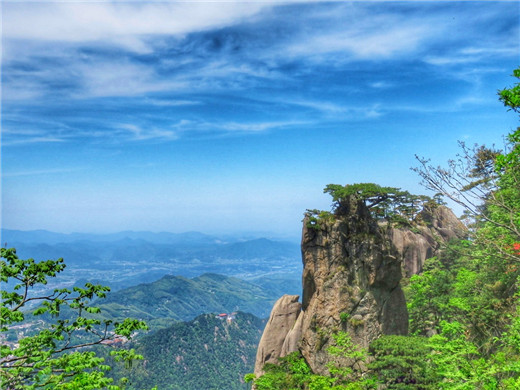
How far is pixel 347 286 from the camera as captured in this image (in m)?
29.5

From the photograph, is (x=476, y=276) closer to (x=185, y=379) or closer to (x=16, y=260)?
(x=16, y=260)

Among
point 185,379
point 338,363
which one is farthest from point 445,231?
point 185,379

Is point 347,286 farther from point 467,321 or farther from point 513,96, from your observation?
point 513,96

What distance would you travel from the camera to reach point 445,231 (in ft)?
150

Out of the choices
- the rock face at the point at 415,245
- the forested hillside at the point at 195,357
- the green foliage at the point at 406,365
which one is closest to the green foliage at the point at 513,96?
the green foliage at the point at 406,365

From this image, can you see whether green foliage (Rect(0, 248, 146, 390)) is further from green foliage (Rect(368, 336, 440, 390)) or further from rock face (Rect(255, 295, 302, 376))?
rock face (Rect(255, 295, 302, 376))

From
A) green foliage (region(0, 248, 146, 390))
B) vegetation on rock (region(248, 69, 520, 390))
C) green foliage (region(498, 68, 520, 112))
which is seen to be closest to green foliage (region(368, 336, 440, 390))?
vegetation on rock (region(248, 69, 520, 390))

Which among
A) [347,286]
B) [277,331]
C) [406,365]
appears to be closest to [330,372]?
[406,365]

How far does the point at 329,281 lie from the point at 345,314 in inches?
109

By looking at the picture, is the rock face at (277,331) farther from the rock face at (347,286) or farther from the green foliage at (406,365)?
the green foliage at (406,365)

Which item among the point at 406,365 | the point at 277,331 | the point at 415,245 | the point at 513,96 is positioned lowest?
the point at 277,331

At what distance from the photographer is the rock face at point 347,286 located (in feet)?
94.3

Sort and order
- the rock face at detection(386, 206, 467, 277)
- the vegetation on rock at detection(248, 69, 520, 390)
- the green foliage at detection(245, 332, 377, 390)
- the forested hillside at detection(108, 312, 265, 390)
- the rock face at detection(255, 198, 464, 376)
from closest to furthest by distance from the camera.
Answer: the vegetation on rock at detection(248, 69, 520, 390) → the green foliage at detection(245, 332, 377, 390) → the rock face at detection(255, 198, 464, 376) → the rock face at detection(386, 206, 467, 277) → the forested hillside at detection(108, 312, 265, 390)

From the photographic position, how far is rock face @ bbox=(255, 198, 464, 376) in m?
28.8
